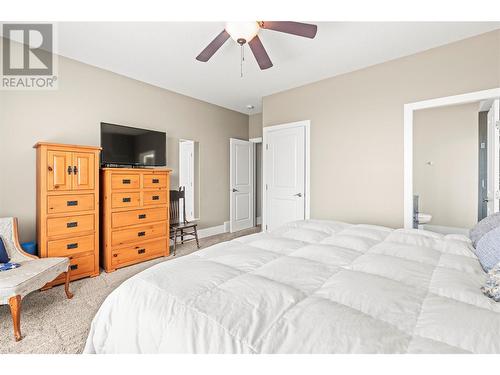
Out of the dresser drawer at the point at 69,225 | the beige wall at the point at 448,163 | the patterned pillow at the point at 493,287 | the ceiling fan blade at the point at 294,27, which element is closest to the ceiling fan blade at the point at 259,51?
the ceiling fan blade at the point at 294,27

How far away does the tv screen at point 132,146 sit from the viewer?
307cm

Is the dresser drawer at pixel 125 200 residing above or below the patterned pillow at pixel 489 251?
above

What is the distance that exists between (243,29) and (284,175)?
7.99 feet

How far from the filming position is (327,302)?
878 millimetres

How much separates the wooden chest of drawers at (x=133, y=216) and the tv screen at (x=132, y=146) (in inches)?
11.7

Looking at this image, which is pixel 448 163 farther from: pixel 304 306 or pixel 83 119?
pixel 83 119

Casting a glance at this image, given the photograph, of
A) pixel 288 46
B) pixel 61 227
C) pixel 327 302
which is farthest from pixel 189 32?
pixel 327 302

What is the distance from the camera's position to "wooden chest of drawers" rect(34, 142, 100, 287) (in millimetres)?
2391

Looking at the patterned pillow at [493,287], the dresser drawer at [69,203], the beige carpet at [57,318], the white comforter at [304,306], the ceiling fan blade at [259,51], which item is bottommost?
the beige carpet at [57,318]

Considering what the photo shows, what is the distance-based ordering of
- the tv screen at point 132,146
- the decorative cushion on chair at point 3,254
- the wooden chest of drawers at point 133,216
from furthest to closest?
1. the tv screen at point 132,146
2. the wooden chest of drawers at point 133,216
3. the decorative cushion on chair at point 3,254

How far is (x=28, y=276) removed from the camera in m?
1.85

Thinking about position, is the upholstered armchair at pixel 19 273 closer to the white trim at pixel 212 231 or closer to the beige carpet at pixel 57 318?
the beige carpet at pixel 57 318

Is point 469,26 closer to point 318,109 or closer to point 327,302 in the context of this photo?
point 318,109
